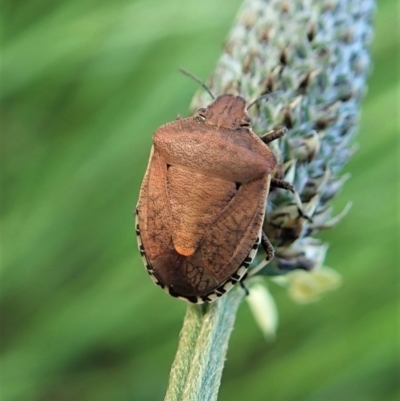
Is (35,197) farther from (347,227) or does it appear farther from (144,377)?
(347,227)

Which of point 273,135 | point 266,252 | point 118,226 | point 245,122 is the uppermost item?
point 118,226

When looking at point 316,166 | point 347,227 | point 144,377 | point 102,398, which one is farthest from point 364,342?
point 316,166

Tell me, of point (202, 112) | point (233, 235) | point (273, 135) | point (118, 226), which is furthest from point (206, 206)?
point (118, 226)

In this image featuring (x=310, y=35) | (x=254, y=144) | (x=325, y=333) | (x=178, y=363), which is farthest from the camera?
(x=325, y=333)

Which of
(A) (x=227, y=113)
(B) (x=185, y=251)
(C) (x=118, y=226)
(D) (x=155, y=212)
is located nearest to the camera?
(B) (x=185, y=251)

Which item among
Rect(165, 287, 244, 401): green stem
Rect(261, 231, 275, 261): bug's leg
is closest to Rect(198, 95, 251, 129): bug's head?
Rect(261, 231, 275, 261): bug's leg

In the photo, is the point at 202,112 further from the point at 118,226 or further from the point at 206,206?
the point at 118,226

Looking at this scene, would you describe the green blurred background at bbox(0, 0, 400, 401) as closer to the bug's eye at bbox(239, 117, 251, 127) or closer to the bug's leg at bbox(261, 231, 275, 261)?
the bug's eye at bbox(239, 117, 251, 127)

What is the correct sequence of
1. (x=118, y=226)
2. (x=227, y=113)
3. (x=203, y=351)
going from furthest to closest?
1. (x=118, y=226)
2. (x=227, y=113)
3. (x=203, y=351)
